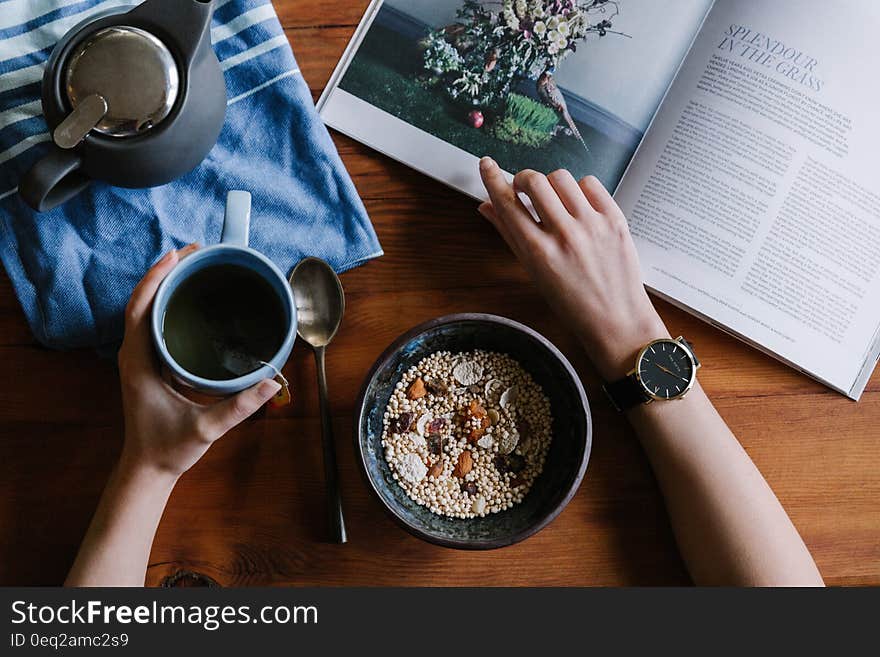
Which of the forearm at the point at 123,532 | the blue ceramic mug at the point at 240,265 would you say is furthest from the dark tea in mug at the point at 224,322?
the forearm at the point at 123,532

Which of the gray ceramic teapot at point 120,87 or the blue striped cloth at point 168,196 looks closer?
the gray ceramic teapot at point 120,87

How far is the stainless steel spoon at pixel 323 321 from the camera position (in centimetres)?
74

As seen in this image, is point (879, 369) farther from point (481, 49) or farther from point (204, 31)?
point (204, 31)

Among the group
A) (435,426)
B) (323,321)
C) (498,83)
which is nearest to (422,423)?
(435,426)

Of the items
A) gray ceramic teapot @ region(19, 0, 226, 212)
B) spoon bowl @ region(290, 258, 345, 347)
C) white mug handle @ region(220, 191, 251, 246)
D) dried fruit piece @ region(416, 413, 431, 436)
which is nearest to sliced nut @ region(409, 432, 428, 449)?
dried fruit piece @ region(416, 413, 431, 436)

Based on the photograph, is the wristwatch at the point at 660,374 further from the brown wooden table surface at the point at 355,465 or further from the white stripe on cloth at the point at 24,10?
the white stripe on cloth at the point at 24,10

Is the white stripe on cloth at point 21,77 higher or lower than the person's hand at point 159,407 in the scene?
higher

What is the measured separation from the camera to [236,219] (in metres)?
0.67

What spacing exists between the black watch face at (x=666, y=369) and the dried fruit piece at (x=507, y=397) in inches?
4.8

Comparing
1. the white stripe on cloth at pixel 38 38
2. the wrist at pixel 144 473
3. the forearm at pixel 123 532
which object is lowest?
the forearm at pixel 123 532

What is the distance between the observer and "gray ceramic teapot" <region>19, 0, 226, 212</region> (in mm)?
613

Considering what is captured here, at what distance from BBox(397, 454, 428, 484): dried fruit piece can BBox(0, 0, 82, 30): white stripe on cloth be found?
53 cm

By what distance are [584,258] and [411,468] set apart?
0.26m

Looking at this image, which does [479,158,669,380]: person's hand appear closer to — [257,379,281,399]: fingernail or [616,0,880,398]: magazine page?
[616,0,880,398]: magazine page
